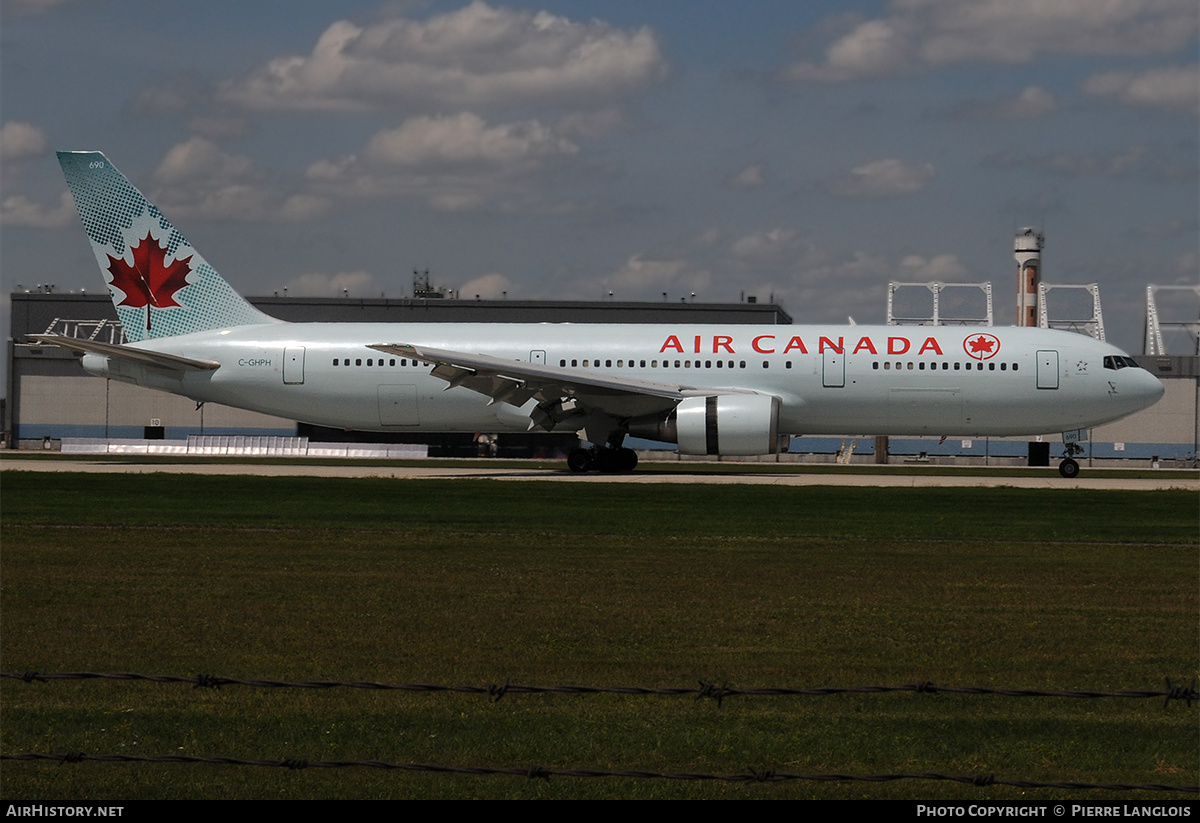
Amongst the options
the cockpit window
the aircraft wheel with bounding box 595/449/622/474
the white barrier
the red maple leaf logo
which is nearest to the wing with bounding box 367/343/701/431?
the aircraft wheel with bounding box 595/449/622/474

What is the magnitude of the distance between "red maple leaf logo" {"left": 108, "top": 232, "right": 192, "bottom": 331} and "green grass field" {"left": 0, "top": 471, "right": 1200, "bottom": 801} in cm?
1906

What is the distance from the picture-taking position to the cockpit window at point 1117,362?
35.5 m

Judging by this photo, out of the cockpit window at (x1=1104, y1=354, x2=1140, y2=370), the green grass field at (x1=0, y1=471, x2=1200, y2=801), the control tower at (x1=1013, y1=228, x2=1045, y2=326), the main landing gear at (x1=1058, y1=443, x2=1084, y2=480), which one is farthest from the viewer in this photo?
the control tower at (x1=1013, y1=228, x2=1045, y2=326)

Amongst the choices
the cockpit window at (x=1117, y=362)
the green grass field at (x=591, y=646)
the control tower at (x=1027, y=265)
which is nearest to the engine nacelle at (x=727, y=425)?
the cockpit window at (x=1117, y=362)

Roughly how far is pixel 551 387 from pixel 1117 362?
15.8 metres

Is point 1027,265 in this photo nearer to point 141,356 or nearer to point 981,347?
point 981,347

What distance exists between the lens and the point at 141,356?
3659 centimetres

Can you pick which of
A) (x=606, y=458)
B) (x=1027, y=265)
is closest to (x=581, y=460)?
(x=606, y=458)

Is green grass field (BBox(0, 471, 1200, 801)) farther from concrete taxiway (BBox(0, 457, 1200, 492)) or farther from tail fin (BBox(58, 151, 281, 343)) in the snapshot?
tail fin (BBox(58, 151, 281, 343))

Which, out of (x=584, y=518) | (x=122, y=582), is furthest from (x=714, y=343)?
(x=122, y=582)

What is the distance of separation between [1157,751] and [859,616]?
426cm

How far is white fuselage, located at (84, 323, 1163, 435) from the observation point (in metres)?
35.3

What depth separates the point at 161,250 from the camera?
126 ft

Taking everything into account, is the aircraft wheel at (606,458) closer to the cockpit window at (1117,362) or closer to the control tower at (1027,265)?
the cockpit window at (1117,362)
